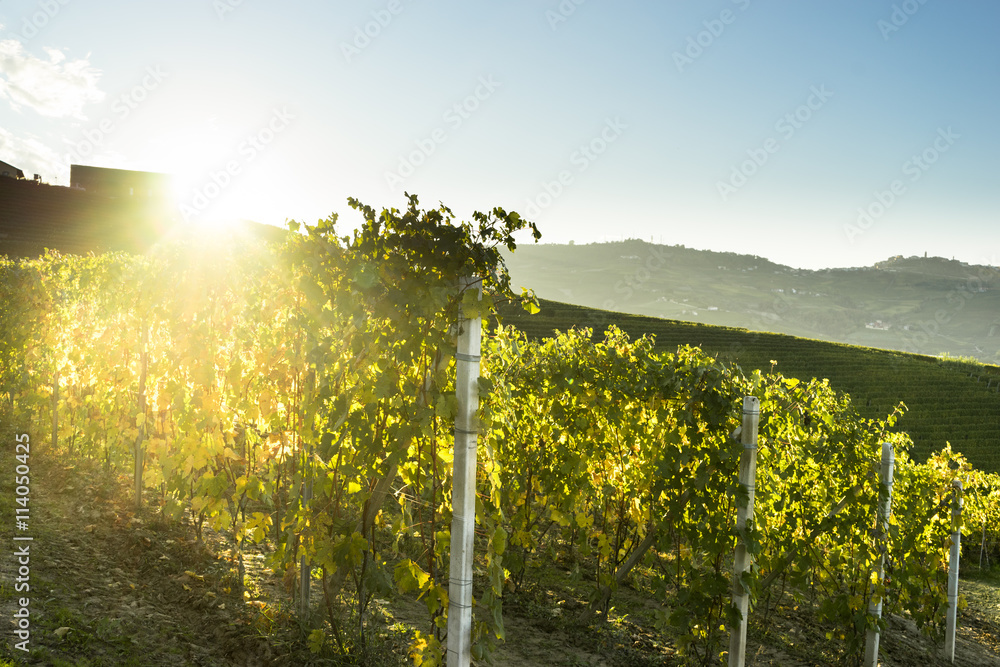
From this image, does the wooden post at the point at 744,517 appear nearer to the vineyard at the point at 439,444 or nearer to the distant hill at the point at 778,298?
the vineyard at the point at 439,444

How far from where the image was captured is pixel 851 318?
159000mm

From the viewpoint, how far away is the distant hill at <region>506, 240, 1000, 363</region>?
495 ft

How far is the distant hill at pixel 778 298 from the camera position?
→ 151000mm

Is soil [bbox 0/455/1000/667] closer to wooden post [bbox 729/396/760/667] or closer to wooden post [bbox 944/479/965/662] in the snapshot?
wooden post [bbox 944/479/965/662]

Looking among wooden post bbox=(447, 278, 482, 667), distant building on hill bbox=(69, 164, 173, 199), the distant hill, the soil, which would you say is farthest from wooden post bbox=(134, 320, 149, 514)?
the distant hill

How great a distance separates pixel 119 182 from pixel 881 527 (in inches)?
1819

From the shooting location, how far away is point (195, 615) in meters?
3.40

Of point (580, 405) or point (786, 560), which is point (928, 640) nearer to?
point (786, 560)

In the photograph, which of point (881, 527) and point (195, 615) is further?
point (881, 527)

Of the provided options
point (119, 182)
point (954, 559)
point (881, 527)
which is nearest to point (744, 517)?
point (881, 527)

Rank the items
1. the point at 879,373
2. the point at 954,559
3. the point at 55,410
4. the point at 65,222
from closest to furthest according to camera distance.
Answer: the point at 954,559
the point at 55,410
the point at 65,222
the point at 879,373

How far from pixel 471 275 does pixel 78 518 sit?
4.31 meters

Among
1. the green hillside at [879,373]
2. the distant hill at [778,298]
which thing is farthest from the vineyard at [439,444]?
the distant hill at [778,298]

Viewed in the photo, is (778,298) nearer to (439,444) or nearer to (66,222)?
(66,222)
